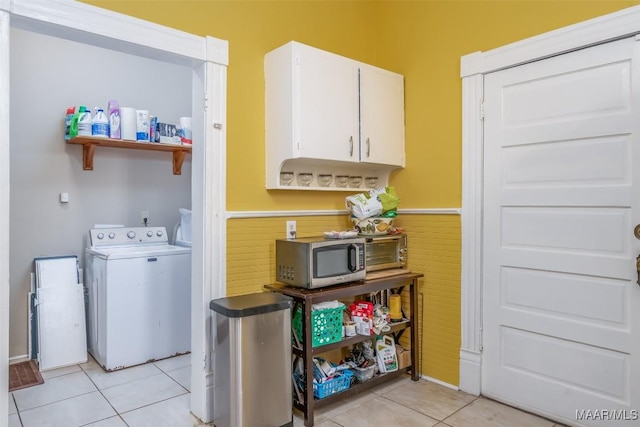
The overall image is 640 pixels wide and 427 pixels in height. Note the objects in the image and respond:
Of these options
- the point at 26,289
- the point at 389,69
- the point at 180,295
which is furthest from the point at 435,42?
the point at 26,289

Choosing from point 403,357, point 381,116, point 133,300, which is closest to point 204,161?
point 381,116

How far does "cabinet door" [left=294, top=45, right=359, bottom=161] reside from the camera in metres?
Result: 2.39

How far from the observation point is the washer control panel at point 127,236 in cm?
343

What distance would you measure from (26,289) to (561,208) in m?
3.78

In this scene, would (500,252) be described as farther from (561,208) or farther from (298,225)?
(298,225)

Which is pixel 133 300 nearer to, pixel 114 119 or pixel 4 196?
pixel 114 119

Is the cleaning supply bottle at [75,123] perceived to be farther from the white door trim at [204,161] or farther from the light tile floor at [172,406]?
the light tile floor at [172,406]

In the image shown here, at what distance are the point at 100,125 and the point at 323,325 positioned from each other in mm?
2363

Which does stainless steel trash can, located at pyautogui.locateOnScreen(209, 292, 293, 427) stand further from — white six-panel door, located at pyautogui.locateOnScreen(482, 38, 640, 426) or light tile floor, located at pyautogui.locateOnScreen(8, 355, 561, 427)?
white six-panel door, located at pyautogui.locateOnScreen(482, 38, 640, 426)

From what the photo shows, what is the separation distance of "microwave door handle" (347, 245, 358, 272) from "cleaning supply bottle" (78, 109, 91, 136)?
2.28m

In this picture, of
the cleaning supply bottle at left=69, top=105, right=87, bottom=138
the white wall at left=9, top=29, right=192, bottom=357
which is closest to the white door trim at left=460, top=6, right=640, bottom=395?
the white wall at left=9, top=29, right=192, bottom=357

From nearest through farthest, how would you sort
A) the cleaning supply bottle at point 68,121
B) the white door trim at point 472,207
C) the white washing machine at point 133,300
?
the white door trim at point 472,207 < the white washing machine at point 133,300 < the cleaning supply bottle at point 68,121

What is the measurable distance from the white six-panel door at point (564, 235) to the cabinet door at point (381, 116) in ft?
1.98

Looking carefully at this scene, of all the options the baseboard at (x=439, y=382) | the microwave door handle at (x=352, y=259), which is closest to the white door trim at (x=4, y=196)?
the microwave door handle at (x=352, y=259)
